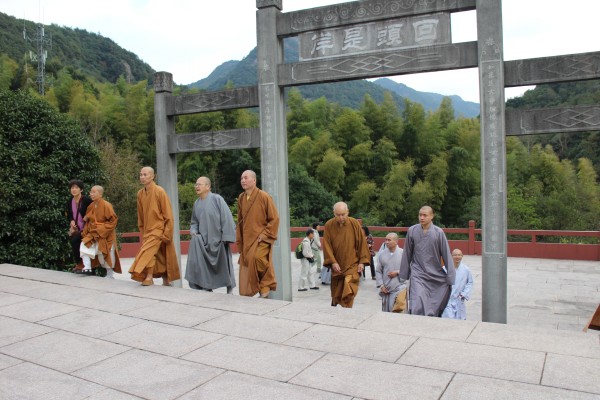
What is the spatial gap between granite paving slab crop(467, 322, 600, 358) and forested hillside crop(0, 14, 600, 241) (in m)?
15.3

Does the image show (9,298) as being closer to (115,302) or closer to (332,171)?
(115,302)

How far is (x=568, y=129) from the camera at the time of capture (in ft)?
17.4

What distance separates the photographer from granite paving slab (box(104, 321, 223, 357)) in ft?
11.0

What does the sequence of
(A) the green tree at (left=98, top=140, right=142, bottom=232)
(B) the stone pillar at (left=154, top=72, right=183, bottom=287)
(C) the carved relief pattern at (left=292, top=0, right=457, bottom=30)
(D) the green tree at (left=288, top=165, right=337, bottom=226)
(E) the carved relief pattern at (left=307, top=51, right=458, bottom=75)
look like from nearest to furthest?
(E) the carved relief pattern at (left=307, top=51, right=458, bottom=75) < (C) the carved relief pattern at (left=292, top=0, right=457, bottom=30) < (B) the stone pillar at (left=154, top=72, right=183, bottom=287) < (A) the green tree at (left=98, top=140, right=142, bottom=232) < (D) the green tree at (left=288, top=165, right=337, bottom=226)

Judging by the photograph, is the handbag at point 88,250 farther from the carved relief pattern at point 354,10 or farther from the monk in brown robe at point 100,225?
the carved relief pattern at point 354,10

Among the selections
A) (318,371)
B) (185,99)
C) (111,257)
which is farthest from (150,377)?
(185,99)

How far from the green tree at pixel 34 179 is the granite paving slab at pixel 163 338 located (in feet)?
13.3

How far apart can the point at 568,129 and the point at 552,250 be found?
8.55m

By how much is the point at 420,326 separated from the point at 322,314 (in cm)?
77

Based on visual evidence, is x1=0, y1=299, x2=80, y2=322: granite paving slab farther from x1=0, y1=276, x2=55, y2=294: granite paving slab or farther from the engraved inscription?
the engraved inscription

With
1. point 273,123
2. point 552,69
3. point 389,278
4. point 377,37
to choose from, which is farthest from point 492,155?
point 273,123

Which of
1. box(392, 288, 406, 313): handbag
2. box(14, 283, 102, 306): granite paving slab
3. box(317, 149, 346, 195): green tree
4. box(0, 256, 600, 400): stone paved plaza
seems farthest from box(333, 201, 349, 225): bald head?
box(317, 149, 346, 195): green tree

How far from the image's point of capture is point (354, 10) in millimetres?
6145

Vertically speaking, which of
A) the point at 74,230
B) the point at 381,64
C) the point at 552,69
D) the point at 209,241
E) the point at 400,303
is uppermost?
the point at 381,64
